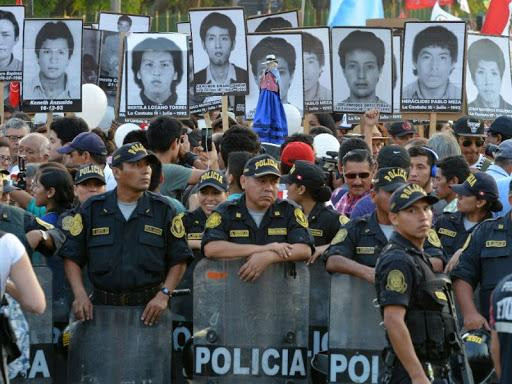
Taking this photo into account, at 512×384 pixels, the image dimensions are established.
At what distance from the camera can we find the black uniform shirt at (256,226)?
32.1 feet

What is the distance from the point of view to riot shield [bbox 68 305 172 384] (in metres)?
9.85

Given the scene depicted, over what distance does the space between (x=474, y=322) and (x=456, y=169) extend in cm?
249

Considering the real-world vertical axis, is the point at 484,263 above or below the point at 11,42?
below

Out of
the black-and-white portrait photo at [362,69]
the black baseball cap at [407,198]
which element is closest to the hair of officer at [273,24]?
the black-and-white portrait photo at [362,69]

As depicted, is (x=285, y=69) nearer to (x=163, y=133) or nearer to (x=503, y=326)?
(x=163, y=133)

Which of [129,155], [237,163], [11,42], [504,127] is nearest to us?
[129,155]

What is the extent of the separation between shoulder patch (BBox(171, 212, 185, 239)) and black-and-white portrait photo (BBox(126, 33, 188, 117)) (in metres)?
6.37

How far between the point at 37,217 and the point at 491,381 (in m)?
3.43

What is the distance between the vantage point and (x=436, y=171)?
38.6ft

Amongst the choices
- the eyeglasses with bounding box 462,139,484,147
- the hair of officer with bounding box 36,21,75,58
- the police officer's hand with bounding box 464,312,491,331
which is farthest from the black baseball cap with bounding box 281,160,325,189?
the hair of officer with bounding box 36,21,75,58

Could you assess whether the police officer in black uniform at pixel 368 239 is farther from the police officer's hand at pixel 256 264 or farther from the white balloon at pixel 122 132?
the white balloon at pixel 122 132

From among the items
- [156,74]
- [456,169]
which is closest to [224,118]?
[156,74]

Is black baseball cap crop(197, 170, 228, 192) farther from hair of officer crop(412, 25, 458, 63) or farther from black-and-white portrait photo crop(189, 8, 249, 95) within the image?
hair of officer crop(412, 25, 458, 63)

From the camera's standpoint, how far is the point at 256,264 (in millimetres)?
9555
